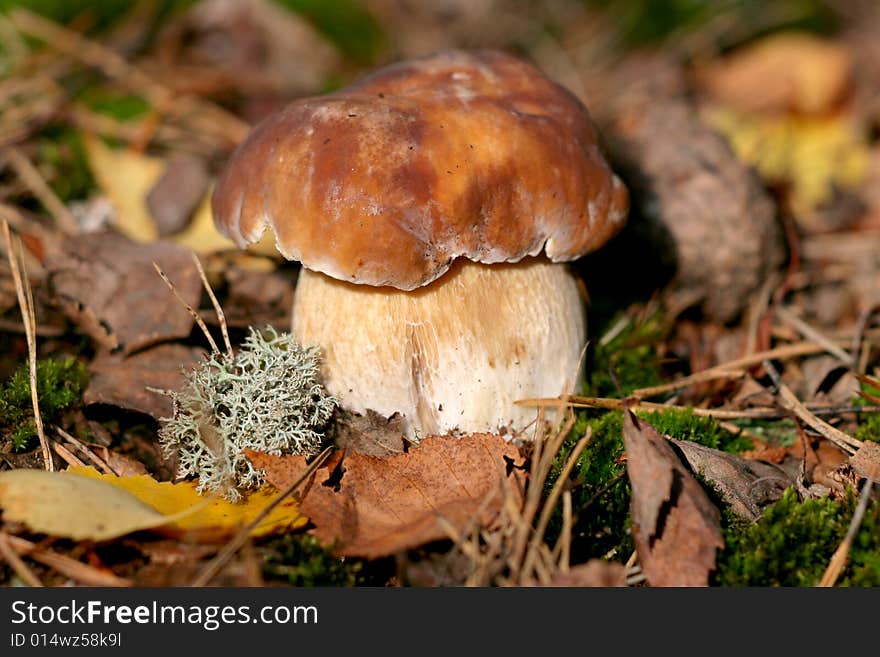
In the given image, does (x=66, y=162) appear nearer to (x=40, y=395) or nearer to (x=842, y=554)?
(x=40, y=395)

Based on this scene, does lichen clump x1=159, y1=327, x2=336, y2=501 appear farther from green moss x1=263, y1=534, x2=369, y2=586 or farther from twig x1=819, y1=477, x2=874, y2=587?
twig x1=819, y1=477, x2=874, y2=587

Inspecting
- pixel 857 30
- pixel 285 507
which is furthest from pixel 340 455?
pixel 857 30

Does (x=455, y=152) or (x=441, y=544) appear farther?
(x=455, y=152)

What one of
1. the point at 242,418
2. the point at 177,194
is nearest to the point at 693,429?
the point at 242,418

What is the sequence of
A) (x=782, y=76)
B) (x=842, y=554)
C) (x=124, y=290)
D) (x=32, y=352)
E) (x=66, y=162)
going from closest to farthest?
(x=842, y=554), (x=32, y=352), (x=124, y=290), (x=66, y=162), (x=782, y=76)

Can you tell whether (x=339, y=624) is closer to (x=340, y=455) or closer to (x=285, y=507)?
(x=285, y=507)

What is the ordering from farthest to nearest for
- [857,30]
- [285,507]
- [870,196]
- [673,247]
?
1. [857,30]
2. [870,196]
3. [673,247]
4. [285,507]

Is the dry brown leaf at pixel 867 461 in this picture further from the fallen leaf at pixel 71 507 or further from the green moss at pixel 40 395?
the green moss at pixel 40 395
